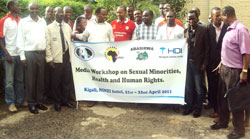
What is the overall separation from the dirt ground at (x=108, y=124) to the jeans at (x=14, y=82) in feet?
0.86

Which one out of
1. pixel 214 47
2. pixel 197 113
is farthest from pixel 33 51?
pixel 214 47

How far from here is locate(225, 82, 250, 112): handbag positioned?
12.9ft

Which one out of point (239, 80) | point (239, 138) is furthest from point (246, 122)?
point (239, 80)

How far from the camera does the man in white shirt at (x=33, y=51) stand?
5008mm

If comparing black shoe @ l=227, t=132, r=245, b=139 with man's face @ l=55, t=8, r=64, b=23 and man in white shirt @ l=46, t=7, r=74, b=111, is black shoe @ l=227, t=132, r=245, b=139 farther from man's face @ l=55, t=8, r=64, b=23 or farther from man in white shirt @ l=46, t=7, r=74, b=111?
man's face @ l=55, t=8, r=64, b=23

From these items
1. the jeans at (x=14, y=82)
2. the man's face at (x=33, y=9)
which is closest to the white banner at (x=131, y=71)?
the man's face at (x=33, y=9)

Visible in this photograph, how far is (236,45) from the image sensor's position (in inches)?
154

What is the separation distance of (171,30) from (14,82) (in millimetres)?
3456

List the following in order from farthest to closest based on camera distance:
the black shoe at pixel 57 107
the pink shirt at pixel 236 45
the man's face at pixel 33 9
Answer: the black shoe at pixel 57 107 < the man's face at pixel 33 9 < the pink shirt at pixel 236 45

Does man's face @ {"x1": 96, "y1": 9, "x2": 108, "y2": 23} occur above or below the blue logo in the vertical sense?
above

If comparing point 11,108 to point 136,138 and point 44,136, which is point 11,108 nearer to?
point 44,136

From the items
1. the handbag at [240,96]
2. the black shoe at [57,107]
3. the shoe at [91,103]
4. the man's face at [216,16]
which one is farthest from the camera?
the shoe at [91,103]

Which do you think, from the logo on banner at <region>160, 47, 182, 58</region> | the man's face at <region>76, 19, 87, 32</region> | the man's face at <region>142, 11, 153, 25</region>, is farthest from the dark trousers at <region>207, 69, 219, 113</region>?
the man's face at <region>76, 19, 87, 32</region>

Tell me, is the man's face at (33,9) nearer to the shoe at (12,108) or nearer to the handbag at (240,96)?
the shoe at (12,108)
